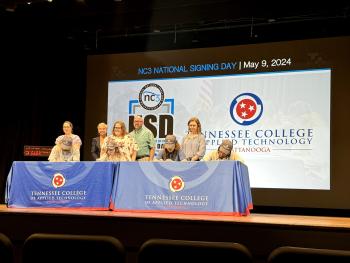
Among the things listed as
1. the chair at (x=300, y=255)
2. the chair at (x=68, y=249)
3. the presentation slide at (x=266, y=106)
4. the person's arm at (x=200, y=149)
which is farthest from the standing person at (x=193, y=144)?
the chair at (x=300, y=255)

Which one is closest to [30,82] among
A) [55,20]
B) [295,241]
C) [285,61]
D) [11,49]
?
[11,49]

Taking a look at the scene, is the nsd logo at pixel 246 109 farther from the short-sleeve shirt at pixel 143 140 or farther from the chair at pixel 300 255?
the chair at pixel 300 255

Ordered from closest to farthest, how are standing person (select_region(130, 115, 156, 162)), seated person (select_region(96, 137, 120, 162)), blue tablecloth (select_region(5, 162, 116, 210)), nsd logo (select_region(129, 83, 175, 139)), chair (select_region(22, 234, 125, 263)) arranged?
chair (select_region(22, 234, 125, 263)) → blue tablecloth (select_region(5, 162, 116, 210)) → seated person (select_region(96, 137, 120, 162)) → standing person (select_region(130, 115, 156, 162)) → nsd logo (select_region(129, 83, 175, 139))

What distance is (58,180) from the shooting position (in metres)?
5.30

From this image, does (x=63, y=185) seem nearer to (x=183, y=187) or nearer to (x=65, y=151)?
(x=65, y=151)

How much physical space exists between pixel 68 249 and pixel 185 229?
1.64m

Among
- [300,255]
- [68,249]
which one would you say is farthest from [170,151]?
[300,255]

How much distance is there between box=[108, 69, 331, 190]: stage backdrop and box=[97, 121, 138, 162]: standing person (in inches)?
97.3

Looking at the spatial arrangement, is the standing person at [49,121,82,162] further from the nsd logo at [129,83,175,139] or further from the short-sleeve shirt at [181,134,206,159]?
the nsd logo at [129,83,175,139]

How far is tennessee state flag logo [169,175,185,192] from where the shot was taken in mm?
4889

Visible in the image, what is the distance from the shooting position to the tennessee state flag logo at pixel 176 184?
489 cm

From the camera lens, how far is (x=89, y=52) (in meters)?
9.63

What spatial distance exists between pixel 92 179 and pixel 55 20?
348 centimetres

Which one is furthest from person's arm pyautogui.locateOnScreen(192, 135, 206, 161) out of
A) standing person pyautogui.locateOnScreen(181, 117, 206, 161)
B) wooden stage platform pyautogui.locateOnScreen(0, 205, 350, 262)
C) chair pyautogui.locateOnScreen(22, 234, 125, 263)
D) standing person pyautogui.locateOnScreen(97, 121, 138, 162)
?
chair pyautogui.locateOnScreen(22, 234, 125, 263)
